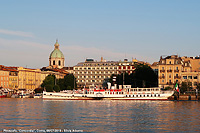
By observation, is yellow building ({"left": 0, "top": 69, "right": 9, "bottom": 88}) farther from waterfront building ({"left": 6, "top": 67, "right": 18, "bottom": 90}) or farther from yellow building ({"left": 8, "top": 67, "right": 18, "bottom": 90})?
yellow building ({"left": 8, "top": 67, "right": 18, "bottom": 90})

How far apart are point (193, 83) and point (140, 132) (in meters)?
94.4

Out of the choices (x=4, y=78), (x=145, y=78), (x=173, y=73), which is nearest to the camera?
(x=173, y=73)

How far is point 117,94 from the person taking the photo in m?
121

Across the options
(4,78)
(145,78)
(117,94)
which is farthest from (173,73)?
(4,78)

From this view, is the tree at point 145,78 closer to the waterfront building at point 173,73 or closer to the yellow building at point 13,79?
the waterfront building at point 173,73

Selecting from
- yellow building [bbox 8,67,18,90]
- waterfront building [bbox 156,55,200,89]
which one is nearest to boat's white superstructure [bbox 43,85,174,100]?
waterfront building [bbox 156,55,200,89]

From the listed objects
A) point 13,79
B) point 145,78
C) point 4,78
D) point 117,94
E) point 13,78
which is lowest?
point 117,94

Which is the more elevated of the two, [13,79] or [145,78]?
[13,79]

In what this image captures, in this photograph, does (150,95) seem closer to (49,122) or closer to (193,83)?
(193,83)

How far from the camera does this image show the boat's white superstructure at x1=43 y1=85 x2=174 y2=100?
11882 cm

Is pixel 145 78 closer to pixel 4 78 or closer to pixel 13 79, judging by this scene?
pixel 4 78

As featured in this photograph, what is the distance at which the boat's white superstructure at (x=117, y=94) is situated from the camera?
118825 millimetres

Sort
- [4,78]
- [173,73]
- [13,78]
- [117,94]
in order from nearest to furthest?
1. [117,94]
2. [173,73]
3. [4,78]
4. [13,78]

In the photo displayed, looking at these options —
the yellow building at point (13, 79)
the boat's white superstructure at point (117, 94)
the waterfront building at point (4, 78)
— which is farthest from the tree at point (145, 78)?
the yellow building at point (13, 79)
